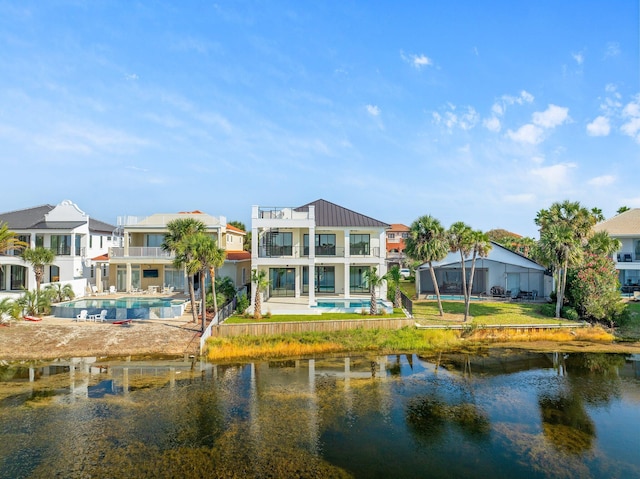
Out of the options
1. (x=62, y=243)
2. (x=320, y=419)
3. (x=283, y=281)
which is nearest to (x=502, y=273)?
(x=283, y=281)

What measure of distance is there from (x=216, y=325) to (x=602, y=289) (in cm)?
2627

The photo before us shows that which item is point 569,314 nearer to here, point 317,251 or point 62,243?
point 317,251

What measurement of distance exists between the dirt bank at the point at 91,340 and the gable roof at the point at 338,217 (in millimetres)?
13664

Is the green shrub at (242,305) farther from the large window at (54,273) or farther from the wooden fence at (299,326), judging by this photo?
the large window at (54,273)

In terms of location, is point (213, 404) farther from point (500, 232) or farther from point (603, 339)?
point (500, 232)

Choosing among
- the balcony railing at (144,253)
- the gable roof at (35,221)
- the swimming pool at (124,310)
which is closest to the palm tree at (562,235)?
the swimming pool at (124,310)

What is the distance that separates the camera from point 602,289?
27.9 m

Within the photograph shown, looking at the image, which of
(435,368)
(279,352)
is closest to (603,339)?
(435,368)

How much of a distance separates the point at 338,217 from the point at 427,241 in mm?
8191

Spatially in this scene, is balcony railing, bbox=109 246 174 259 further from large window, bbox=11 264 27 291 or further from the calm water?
the calm water

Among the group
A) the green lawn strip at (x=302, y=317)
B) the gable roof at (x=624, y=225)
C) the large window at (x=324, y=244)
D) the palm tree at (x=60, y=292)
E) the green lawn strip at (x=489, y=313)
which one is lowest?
the green lawn strip at (x=489, y=313)

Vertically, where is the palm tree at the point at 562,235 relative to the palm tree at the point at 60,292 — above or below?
above

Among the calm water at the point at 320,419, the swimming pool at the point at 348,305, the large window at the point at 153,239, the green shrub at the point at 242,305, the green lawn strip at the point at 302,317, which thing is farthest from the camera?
the large window at the point at 153,239

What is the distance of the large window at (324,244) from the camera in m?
32.5
